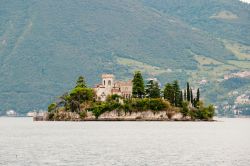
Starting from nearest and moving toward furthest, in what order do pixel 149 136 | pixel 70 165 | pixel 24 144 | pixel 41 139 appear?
pixel 70 165, pixel 24 144, pixel 41 139, pixel 149 136

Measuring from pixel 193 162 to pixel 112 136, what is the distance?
181 ft

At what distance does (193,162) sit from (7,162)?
2044 centimetres

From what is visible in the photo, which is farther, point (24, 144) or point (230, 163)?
point (24, 144)

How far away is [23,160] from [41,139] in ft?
134

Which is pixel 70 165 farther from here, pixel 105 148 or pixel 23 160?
pixel 105 148

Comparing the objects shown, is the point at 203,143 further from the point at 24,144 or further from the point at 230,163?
the point at 230,163

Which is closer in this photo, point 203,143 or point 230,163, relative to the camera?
point 230,163

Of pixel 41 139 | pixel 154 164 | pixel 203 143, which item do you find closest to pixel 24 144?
pixel 41 139

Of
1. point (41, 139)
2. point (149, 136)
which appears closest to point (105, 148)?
point (41, 139)

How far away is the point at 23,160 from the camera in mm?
98062

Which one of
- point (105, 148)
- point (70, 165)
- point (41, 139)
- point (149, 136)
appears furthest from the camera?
point (149, 136)

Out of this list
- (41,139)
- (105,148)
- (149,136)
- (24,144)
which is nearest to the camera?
(105,148)

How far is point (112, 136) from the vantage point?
493 ft

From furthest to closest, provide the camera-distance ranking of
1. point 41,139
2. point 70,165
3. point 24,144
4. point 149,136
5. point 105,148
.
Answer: point 149,136 → point 41,139 → point 24,144 → point 105,148 → point 70,165
